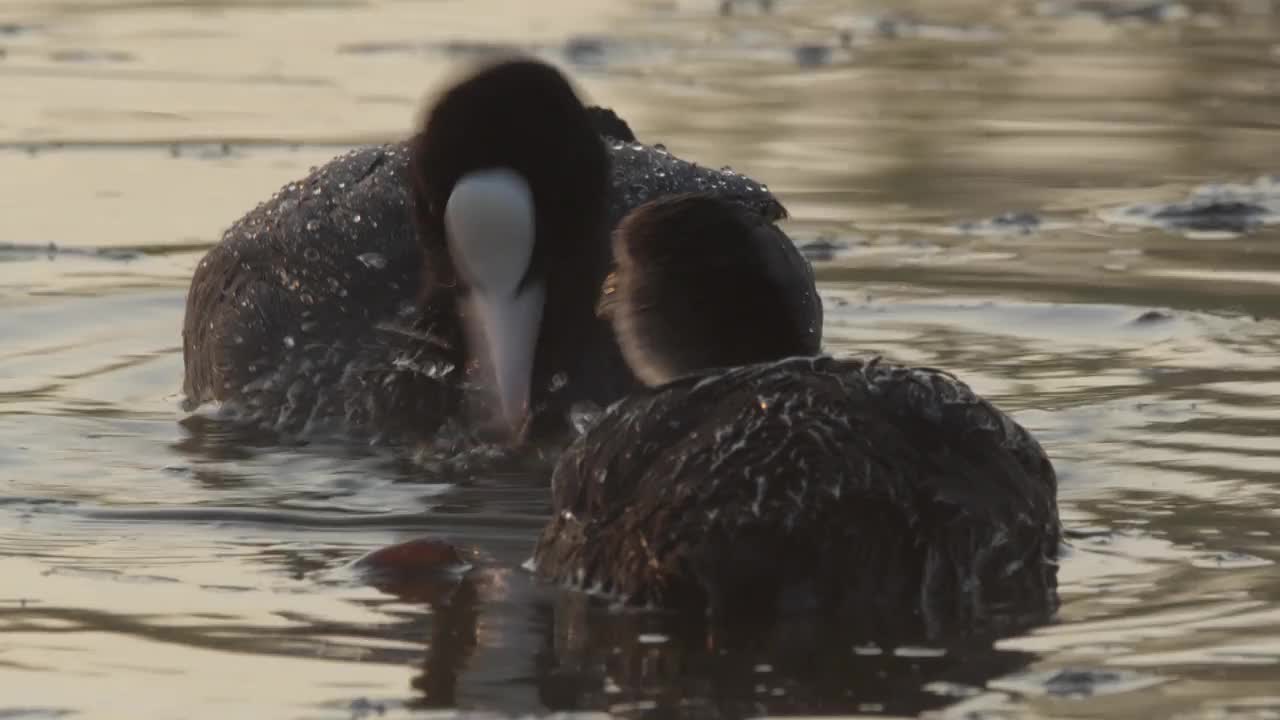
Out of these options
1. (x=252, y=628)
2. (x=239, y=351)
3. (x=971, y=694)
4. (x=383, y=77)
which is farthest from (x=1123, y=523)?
(x=383, y=77)

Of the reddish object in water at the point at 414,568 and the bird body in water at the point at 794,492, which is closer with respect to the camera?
the bird body in water at the point at 794,492

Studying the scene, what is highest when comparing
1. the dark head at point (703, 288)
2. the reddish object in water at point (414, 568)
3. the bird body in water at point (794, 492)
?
the dark head at point (703, 288)

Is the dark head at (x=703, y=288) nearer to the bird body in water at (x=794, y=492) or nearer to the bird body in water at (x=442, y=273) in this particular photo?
the bird body in water at (x=794, y=492)

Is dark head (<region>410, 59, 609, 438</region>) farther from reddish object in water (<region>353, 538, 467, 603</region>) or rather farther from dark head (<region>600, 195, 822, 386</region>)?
reddish object in water (<region>353, 538, 467, 603</region>)

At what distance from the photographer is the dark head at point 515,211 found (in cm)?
653

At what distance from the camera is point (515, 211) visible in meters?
6.51

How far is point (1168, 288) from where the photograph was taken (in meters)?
8.73

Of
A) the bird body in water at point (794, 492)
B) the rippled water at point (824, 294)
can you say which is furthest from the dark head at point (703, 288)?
the rippled water at point (824, 294)

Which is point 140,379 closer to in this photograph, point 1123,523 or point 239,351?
point 239,351

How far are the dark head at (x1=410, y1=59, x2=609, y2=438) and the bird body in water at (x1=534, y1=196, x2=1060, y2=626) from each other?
76 centimetres

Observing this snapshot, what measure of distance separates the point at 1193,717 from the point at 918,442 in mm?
953

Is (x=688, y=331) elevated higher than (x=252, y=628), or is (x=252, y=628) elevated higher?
(x=688, y=331)

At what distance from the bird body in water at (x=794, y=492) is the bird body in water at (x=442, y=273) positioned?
85cm

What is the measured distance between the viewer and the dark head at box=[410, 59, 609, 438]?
257 inches
